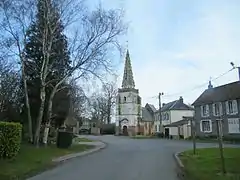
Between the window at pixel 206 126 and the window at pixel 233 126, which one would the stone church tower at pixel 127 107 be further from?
the window at pixel 233 126

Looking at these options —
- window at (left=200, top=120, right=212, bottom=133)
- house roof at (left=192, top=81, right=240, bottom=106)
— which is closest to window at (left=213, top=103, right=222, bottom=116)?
house roof at (left=192, top=81, right=240, bottom=106)

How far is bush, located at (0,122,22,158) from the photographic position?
19109 millimetres

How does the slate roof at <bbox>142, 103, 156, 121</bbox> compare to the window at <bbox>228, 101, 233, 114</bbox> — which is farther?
the slate roof at <bbox>142, 103, 156, 121</bbox>

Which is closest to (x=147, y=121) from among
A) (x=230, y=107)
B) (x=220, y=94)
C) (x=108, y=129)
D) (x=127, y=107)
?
(x=127, y=107)

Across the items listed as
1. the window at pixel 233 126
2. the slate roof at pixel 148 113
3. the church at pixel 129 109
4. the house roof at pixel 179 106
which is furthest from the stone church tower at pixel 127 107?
the window at pixel 233 126

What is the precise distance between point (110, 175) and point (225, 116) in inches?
1750

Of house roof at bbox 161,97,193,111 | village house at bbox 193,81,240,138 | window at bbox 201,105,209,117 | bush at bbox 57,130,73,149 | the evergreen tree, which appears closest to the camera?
the evergreen tree

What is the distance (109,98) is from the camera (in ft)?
297

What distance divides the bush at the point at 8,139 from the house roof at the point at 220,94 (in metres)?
39.9

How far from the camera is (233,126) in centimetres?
5356

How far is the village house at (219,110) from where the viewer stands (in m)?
53.5

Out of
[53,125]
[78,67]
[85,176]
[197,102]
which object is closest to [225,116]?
[197,102]

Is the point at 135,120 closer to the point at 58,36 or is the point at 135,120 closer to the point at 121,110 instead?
the point at 121,110

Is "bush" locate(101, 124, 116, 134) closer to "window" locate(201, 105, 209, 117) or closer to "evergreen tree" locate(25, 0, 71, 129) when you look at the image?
"window" locate(201, 105, 209, 117)
